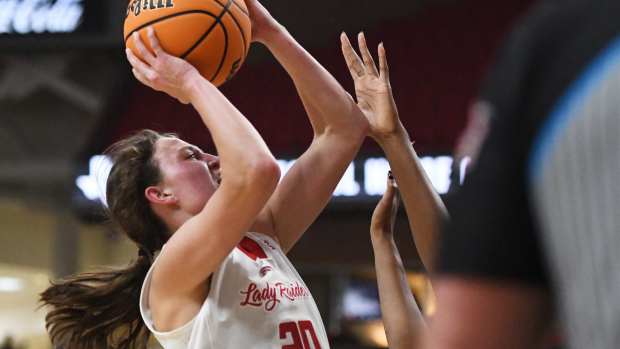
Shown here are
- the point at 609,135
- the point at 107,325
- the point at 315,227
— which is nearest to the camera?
the point at 609,135

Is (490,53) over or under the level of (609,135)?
over

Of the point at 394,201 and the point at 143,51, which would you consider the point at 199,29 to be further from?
the point at 394,201

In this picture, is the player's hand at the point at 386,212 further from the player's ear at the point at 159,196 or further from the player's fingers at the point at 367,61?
the player's ear at the point at 159,196

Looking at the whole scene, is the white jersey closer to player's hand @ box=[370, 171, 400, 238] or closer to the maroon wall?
player's hand @ box=[370, 171, 400, 238]

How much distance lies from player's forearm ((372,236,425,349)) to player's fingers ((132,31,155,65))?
2.48 ft

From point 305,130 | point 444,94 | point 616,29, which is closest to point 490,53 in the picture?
point 444,94

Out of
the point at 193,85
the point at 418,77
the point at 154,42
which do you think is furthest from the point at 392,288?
the point at 418,77

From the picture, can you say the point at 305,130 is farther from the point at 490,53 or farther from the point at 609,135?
the point at 609,135

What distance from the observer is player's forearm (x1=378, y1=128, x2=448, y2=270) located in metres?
2.23

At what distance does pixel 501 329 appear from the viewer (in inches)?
30.1

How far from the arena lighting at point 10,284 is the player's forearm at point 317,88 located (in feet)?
28.8

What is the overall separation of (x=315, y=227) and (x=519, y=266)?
838 centimetres

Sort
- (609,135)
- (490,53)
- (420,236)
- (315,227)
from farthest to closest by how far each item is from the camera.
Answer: (315,227)
(490,53)
(420,236)
(609,135)

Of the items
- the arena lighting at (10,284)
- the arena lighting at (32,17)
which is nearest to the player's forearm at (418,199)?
the arena lighting at (32,17)
